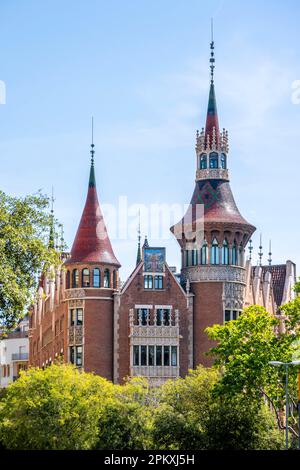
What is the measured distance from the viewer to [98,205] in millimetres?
111125

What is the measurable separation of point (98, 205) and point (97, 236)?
266 cm

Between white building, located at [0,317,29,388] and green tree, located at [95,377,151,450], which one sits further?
white building, located at [0,317,29,388]

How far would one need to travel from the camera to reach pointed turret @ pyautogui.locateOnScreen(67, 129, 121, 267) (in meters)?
109

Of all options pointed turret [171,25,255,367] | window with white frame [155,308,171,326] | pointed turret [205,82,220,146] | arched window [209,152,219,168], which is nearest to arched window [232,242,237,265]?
pointed turret [171,25,255,367]

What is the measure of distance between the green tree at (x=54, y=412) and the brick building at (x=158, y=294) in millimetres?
16149

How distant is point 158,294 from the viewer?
359ft

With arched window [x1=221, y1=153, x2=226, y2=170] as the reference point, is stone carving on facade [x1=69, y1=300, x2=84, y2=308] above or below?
below

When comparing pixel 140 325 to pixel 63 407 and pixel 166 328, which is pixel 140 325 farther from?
pixel 63 407

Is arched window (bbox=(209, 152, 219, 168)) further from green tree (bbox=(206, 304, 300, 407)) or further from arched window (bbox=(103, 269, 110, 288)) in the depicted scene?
green tree (bbox=(206, 304, 300, 407))

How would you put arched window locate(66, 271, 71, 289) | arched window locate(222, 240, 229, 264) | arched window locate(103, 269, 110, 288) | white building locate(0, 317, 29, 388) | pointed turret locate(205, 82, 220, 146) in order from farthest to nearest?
white building locate(0, 317, 29, 388), pointed turret locate(205, 82, 220, 146), arched window locate(66, 271, 71, 289), arched window locate(222, 240, 229, 264), arched window locate(103, 269, 110, 288)

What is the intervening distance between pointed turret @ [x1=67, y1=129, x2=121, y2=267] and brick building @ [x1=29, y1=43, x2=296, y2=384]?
0.08 meters

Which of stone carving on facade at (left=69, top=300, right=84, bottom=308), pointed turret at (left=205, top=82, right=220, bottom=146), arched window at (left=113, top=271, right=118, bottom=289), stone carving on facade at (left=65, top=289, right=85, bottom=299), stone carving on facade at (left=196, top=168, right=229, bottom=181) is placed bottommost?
stone carving on facade at (left=69, top=300, right=84, bottom=308)

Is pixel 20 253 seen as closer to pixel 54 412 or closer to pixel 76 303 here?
pixel 54 412
